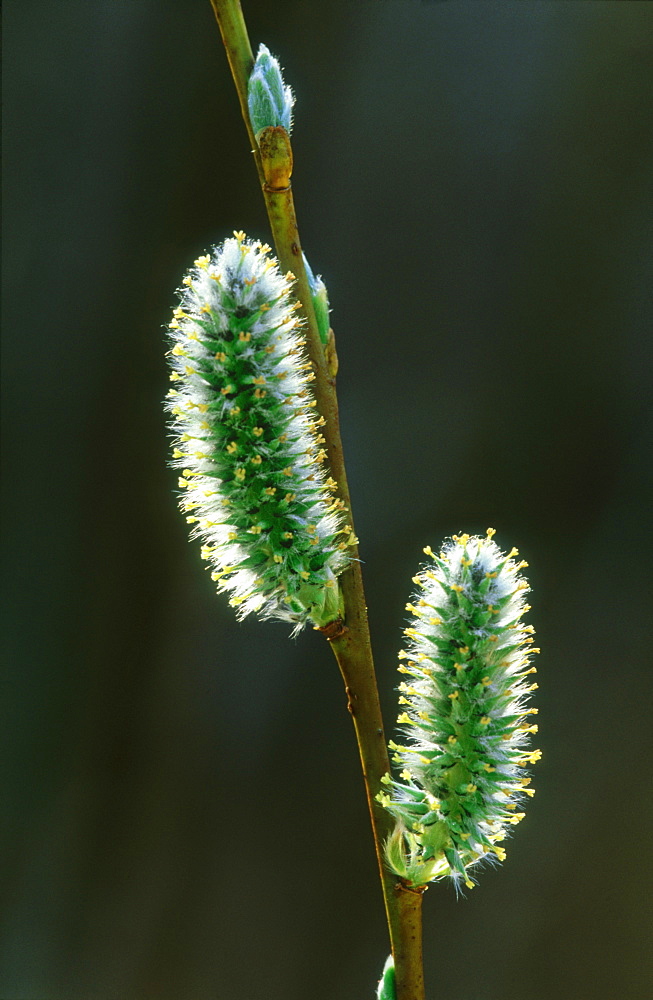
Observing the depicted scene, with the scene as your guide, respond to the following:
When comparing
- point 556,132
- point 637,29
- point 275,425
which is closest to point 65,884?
point 275,425

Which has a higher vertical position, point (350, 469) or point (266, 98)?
point (350, 469)

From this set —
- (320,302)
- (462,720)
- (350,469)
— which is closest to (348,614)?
(462,720)

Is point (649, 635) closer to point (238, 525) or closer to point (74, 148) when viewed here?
point (238, 525)

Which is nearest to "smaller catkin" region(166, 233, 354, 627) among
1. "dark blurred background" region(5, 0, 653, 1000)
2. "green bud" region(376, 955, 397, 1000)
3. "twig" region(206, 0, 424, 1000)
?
"twig" region(206, 0, 424, 1000)

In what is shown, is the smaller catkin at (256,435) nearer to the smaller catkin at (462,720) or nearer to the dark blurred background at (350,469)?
the smaller catkin at (462,720)

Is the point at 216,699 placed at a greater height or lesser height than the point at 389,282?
lesser

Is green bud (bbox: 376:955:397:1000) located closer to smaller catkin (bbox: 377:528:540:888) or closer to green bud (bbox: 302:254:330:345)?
smaller catkin (bbox: 377:528:540:888)

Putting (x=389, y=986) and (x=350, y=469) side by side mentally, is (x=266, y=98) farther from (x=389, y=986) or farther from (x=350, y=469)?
(x=350, y=469)
